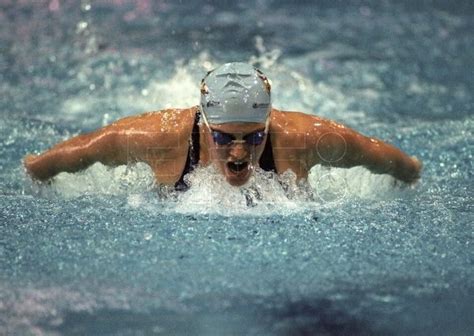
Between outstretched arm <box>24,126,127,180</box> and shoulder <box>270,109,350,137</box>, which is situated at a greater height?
shoulder <box>270,109,350,137</box>

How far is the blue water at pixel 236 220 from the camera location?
232 cm

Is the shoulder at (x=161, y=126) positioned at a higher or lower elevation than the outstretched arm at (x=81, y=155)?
higher

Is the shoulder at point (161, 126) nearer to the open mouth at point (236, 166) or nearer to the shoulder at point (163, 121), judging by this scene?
the shoulder at point (163, 121)

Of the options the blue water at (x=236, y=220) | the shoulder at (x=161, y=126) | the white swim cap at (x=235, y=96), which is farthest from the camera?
the shoulder at (x=161, y=126)

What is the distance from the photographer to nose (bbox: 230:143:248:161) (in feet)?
9.12

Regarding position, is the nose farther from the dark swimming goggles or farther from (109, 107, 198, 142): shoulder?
(109, 107, 198, 142): shoulder

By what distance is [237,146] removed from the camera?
2789 mm

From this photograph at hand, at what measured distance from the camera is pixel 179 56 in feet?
17.0

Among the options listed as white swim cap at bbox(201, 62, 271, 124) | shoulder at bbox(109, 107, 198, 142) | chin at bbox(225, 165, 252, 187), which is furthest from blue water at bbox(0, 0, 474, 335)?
white swim cap at bbox(201, 62, 271, 124)

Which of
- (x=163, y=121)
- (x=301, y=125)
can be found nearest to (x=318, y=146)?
(x=301, y=125)

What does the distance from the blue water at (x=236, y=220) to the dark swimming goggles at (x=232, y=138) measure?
179 millimetres

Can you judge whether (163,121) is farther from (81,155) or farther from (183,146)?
(81,155)

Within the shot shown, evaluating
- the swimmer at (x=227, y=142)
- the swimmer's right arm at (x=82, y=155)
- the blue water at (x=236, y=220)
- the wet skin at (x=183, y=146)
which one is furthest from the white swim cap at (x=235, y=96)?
the swimmer's right arm at (x=82, y=155)

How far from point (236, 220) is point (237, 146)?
0.25 metres
